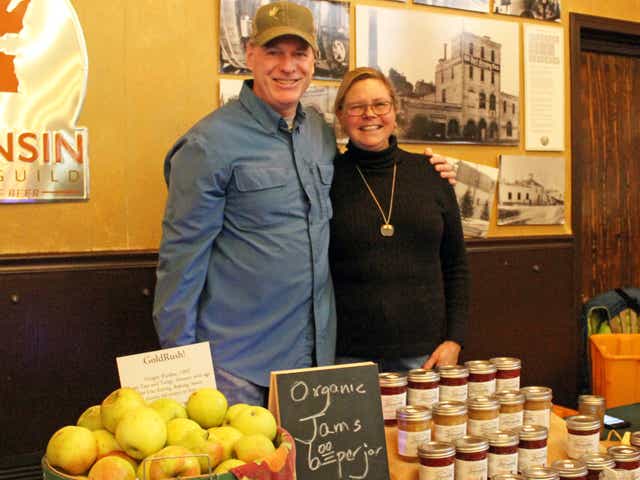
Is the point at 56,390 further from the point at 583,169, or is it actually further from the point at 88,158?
the point at 583,169

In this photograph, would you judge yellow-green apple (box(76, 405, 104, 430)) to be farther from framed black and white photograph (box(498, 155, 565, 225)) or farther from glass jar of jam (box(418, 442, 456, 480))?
framed black and white photograph (box(498, 155, 565, 225))

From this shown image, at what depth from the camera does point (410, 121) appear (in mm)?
3406

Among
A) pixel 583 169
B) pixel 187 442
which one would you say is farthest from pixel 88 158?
pixel 583 169

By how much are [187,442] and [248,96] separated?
45.0 inches

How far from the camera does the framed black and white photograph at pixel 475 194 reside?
139 inches

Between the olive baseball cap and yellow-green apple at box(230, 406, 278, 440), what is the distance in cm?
108

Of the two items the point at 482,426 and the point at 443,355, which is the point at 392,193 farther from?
the point at 482,426

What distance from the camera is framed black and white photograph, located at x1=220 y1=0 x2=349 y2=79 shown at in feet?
9.68

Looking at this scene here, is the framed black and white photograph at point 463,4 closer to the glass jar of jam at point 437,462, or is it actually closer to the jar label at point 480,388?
the jar label at point 480,388

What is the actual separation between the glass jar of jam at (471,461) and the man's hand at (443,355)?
732 millimetres

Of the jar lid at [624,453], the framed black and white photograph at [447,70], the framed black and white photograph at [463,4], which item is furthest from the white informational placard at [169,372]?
the framed black and white photograph at [463,4]

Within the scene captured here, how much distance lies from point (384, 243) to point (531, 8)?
2005mm

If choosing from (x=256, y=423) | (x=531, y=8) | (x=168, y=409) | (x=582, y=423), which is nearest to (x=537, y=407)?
(x=582, y=423)

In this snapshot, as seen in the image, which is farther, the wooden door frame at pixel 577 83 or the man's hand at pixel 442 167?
the wooden door frame at pixel 577 83
